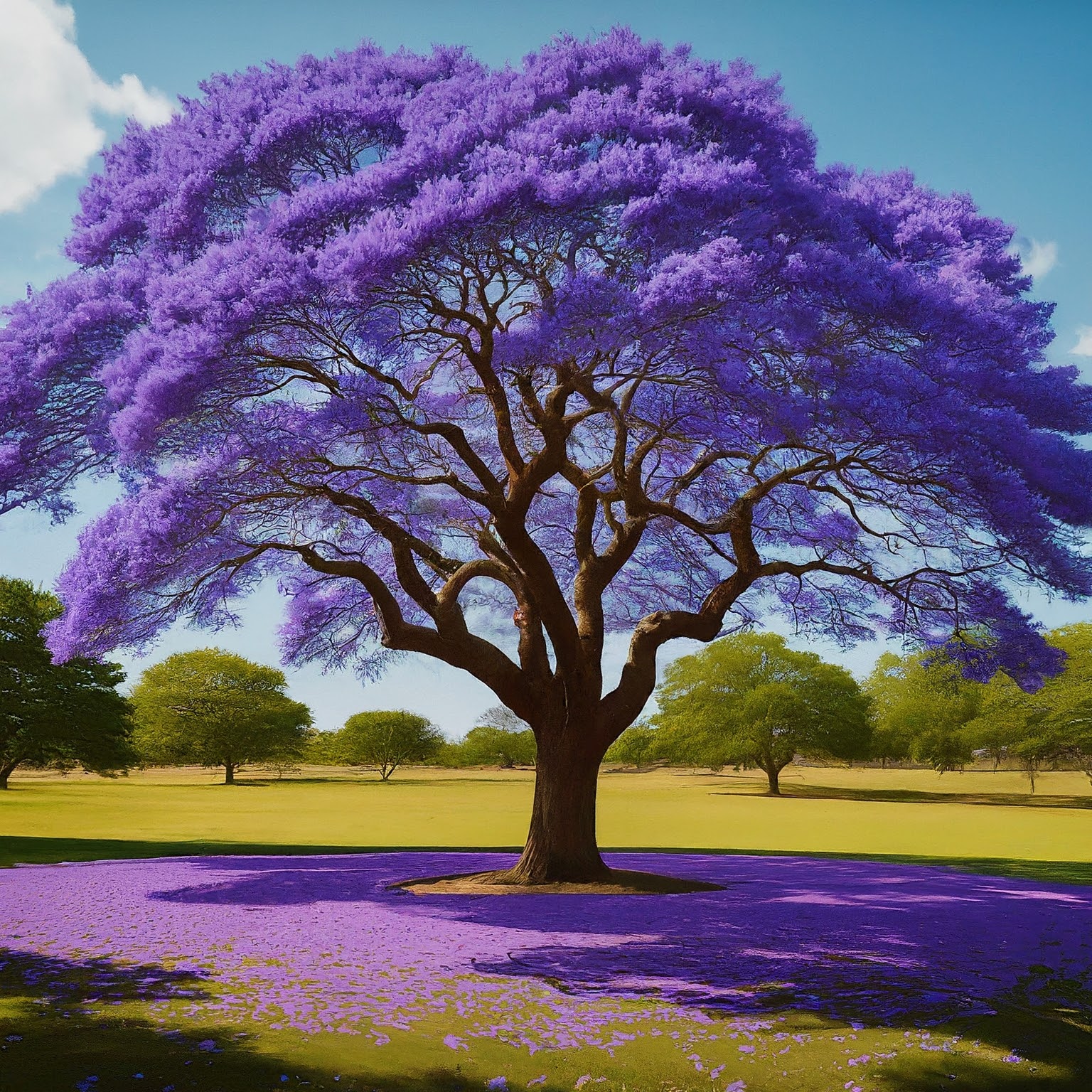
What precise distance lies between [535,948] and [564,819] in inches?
180

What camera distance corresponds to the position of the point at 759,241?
9805 mm

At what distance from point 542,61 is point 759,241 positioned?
330cm

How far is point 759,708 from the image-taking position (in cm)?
5116

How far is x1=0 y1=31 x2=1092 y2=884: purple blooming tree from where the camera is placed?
9633 millimetres

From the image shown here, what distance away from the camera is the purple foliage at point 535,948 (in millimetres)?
6785

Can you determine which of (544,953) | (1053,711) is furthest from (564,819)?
(1053,711)

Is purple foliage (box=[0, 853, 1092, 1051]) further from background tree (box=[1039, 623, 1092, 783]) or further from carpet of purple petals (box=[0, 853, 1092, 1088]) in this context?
background tree (box=[1039, 623, 1092, 783])

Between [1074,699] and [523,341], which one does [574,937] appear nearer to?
[523,341]

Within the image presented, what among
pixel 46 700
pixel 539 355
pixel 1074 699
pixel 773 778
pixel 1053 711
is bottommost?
pixel 773 778

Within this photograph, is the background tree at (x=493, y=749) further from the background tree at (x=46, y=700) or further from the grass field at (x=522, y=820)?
the background tree at (x=46, y=700)

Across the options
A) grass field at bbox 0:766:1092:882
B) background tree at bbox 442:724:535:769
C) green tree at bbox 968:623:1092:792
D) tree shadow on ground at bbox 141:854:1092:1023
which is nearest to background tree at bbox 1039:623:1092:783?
green tree at bbox 968:623:1092:792

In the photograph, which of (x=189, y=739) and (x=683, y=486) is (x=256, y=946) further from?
(x=189, y=739)

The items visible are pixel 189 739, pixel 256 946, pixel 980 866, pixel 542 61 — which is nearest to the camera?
pixel 256 946

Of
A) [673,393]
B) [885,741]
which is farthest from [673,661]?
[673,393]
